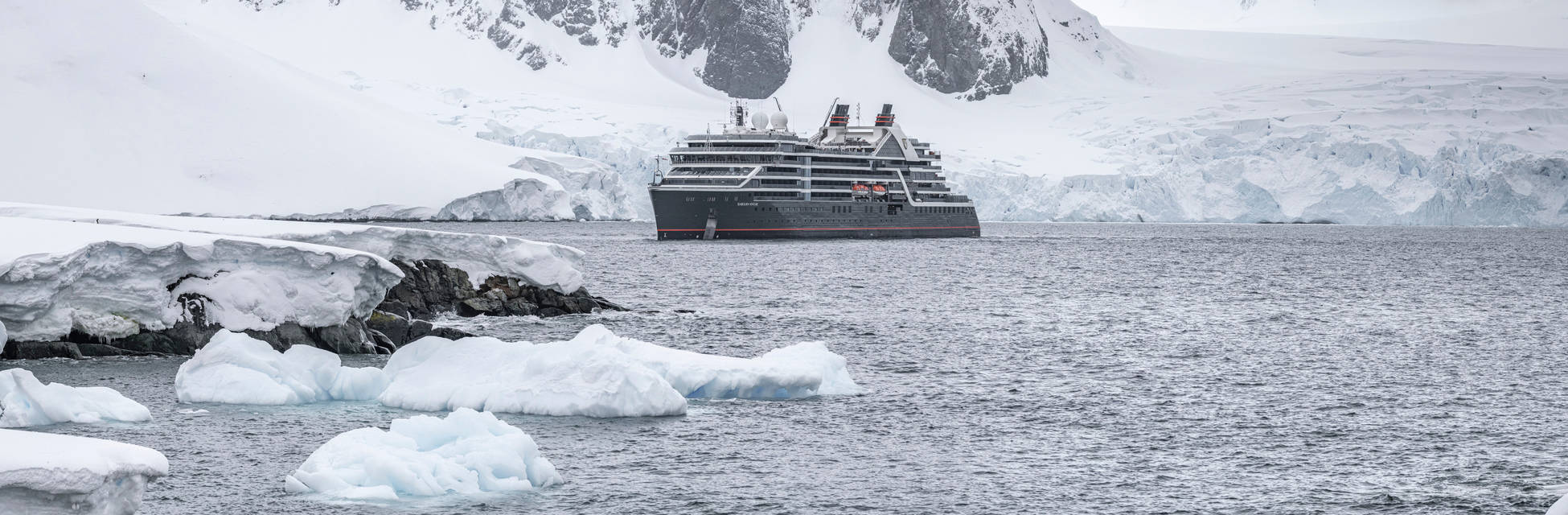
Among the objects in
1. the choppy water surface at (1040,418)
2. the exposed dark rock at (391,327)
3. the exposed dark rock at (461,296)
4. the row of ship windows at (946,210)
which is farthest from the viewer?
the row of ship windows at (946,210)

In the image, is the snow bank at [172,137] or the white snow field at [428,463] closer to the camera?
the white snow field at [428,463]

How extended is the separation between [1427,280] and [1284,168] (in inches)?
2872

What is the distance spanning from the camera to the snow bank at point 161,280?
26.2 m

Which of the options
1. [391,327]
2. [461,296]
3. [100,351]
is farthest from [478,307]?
[100,351]

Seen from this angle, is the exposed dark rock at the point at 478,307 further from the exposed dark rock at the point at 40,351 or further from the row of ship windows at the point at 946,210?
the row of ship windows at the point at 946,210

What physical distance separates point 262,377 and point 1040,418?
1189 centimetres

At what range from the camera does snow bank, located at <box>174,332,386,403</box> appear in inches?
909

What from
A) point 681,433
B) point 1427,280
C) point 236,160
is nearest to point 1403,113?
point 1427,280

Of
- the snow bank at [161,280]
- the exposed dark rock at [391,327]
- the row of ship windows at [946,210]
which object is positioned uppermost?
the snow bank at [161,280]

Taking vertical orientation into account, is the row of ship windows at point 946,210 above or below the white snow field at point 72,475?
below

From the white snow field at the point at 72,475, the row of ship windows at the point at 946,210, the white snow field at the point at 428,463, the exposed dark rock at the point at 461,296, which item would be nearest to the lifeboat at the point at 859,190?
the row of ship windows at the point at 946,210

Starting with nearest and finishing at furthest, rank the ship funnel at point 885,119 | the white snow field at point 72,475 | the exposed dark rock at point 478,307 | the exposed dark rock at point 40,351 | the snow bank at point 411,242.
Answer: the white snow field at point 72,475, the exposed dark rock at point 40,351, the snow bank at point 411,242, the exposed dark rock at point 478,307, the ship funnel at point 885,119

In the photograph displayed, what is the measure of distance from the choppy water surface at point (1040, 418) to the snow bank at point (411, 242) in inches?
61.5

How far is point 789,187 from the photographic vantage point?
308 feet
